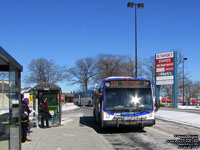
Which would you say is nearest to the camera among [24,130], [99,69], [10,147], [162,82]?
[10,147]

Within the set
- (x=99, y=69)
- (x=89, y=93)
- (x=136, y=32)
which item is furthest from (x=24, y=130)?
(x=99, y=69)

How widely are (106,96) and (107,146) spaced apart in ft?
11.5

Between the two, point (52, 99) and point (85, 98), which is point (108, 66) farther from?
point (52, 99)

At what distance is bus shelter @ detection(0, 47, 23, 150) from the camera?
555 centimetres

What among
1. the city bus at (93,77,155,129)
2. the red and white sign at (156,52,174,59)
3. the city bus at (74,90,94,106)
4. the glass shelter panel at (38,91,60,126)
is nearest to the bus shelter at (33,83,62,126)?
the glass shelter panel at (38,91,60,126)

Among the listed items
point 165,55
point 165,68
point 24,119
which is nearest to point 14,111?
point 24,119

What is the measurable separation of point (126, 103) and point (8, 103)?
705 cm

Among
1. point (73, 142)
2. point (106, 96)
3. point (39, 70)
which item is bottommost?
point (73, 142)

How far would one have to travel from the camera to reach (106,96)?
39.4ft

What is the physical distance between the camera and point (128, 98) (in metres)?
12.0

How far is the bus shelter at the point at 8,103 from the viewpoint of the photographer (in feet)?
18.2

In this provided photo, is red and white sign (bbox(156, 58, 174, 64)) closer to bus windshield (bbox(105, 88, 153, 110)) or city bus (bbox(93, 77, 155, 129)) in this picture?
city bus (bbox(93, 77, 155, 129))

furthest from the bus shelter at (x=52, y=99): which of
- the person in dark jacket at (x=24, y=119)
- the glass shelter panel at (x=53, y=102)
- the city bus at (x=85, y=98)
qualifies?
the city bus at (x=85, y=98)

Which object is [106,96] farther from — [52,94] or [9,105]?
[9,105]
